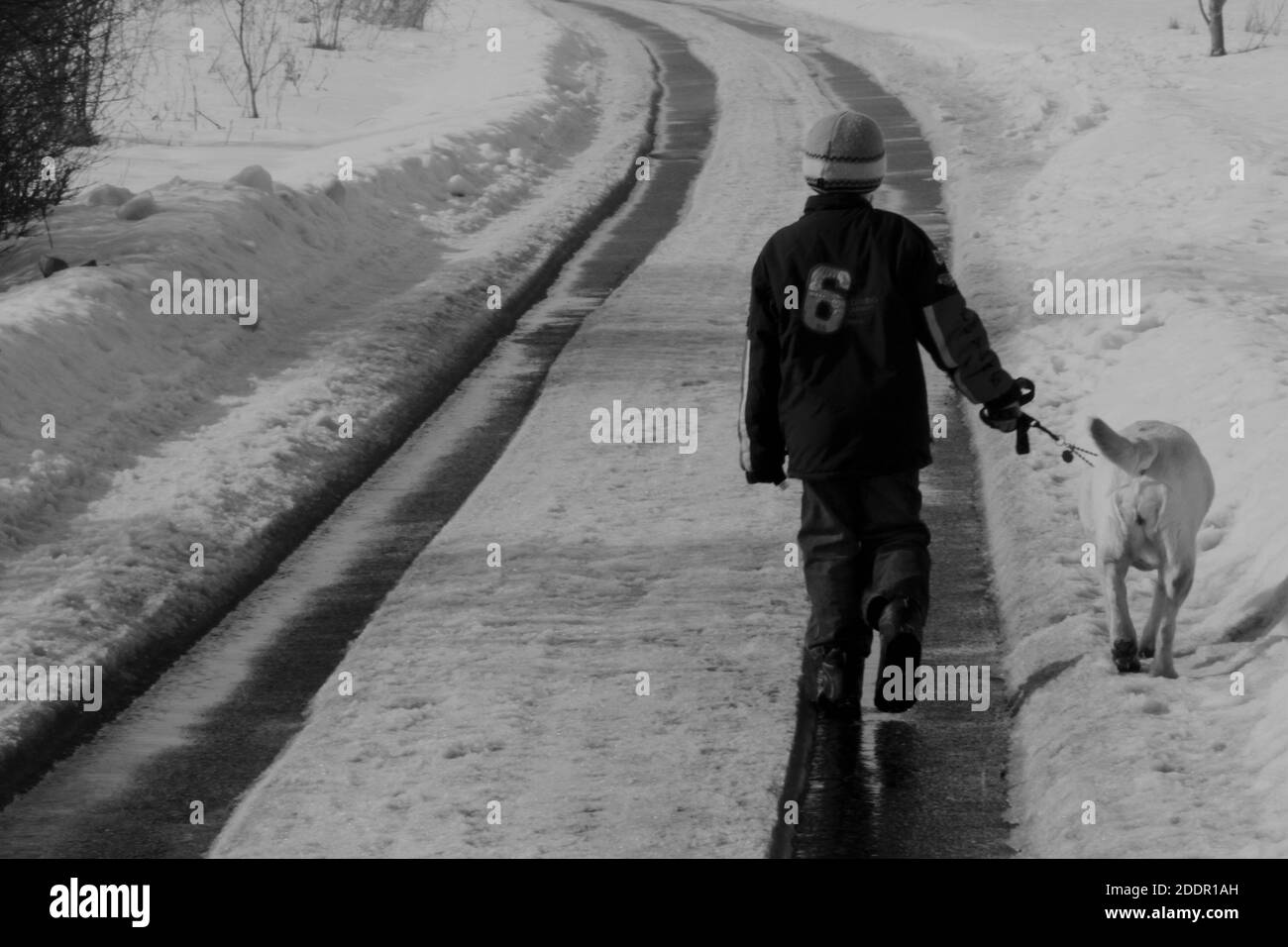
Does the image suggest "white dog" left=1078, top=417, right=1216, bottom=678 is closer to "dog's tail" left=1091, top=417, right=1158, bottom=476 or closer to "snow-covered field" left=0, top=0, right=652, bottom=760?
"dog's tail" left=1091, top=417, right=1158, bottom=476

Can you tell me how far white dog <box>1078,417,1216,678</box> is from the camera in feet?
17.9

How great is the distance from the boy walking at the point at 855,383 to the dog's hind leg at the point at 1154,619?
684 millimetres

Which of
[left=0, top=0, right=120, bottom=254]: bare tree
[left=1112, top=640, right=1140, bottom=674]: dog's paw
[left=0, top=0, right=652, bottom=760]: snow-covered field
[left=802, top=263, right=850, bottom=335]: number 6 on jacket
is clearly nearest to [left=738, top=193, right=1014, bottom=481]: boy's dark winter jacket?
Result: [left=802, top=263, right=850, bottom=335]: number 6 on jacket

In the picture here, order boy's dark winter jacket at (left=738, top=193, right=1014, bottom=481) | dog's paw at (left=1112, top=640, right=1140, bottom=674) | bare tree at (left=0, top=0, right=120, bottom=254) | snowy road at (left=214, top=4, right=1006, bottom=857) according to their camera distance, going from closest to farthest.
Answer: snowy road at (left=214, top=4, right=1006, bottom=857)
boy's dark winter jacket at (left=738, top=193, right=1014, bottom=481)
dog's paw at (left=1112, top=640, right=1140, bottom=674)
bare tree at (left=0, top=0, right=120, bottom=254)

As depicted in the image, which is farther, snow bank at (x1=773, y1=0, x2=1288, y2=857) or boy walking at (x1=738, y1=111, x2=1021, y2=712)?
boy walking at (x1=738, y1=111, x2=1021, y2=712)

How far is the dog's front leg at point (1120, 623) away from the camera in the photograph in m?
5.62

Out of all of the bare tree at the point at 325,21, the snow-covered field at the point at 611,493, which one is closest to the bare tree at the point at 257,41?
the bare tree at the point at 325,21

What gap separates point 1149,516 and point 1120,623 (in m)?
0.39

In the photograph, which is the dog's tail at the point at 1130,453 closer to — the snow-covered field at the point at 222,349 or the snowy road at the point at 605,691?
the snowy road at the point at 605,691

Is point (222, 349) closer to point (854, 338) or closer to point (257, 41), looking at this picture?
point (854, 338)

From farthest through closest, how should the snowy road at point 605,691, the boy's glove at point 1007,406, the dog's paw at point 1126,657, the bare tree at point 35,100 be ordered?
the bare tree at point 35,100 < the dog's paw at point 1126,657 < the boy's glove at point 1007,406 < the snowy road at point 605,691

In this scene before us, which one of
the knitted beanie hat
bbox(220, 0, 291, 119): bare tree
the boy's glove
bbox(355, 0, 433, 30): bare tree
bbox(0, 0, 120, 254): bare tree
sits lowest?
the boy's glove
